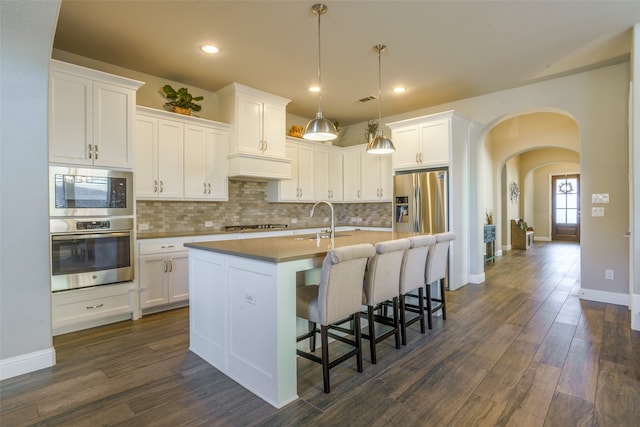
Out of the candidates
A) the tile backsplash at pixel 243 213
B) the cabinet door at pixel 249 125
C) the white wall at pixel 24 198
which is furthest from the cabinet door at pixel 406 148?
the white wall at pixel 24 198

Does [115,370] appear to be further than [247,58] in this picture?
No

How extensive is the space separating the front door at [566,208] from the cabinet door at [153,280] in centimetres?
1202

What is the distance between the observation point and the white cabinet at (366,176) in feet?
18.6

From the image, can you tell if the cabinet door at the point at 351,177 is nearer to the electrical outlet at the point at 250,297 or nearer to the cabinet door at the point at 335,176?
the cabinet door at the point at 335,176

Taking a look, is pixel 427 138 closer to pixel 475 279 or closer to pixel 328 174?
pixel 328 174

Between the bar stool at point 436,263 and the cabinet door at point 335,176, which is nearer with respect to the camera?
the bar stool at point 436,263

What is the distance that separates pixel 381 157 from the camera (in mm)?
5719

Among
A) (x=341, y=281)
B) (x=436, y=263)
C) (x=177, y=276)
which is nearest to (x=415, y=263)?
(x=436, y=263)

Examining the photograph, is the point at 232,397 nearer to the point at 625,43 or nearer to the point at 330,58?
the point at 330,58

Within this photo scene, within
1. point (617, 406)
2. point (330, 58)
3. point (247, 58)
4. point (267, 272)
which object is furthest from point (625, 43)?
point (267, 272)

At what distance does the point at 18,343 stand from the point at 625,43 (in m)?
6.13

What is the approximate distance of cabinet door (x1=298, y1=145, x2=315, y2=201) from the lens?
557cm

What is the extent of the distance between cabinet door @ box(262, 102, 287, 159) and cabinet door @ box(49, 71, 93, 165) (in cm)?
214

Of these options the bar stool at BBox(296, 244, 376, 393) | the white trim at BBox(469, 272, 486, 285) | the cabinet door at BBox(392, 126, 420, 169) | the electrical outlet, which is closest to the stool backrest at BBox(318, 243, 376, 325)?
the bar stool at BBox(296, 244, 376, 393)
